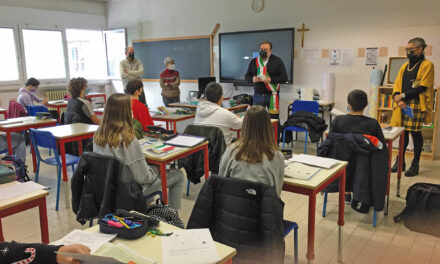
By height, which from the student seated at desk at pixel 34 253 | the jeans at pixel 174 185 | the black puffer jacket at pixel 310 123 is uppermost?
the student seated at desk at pixel 34 253

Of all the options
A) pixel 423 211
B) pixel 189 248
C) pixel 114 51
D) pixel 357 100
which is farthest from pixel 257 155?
pixel 114 51

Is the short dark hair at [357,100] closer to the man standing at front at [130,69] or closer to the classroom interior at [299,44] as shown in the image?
the classroom interior at [299,44]

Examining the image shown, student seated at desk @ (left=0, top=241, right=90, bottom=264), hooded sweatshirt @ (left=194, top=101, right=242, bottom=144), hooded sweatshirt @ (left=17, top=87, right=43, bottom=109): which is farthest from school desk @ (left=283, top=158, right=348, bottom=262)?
hooded sweatshirt @ (left=17, top=87, right=43, bottom=109)

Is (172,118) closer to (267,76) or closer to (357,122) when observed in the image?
(267,76)

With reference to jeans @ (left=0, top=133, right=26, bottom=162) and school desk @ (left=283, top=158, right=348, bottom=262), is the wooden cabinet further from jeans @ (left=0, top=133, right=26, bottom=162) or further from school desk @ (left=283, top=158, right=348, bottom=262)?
jeans @ (left=0, top=133, right=26, bottom=162)

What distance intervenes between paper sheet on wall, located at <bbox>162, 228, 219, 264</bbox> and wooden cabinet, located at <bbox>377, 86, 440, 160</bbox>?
14.6 feet

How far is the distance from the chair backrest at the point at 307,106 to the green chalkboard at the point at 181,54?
2345 mm

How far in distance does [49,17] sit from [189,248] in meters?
7.97

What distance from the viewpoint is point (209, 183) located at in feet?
5.92

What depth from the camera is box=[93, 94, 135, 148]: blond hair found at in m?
2.51

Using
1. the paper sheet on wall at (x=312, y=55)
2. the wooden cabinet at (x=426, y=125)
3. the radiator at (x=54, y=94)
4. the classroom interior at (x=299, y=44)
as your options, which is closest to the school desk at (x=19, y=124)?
the classroom interior at (x=299, y=44)

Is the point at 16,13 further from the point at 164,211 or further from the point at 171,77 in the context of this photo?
the point at 164,211

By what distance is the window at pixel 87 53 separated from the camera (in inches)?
344

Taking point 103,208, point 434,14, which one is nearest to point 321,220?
point 103,208
